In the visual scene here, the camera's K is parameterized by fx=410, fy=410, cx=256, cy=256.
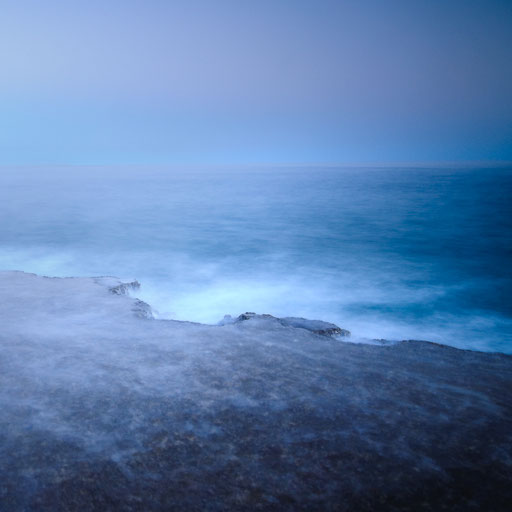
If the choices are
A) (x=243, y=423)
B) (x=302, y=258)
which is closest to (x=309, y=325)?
(x=243, y=423)

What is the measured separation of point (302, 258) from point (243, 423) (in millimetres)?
10817

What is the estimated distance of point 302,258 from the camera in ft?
46.5

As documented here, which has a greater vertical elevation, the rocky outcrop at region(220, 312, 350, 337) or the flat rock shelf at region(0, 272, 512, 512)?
the flat rock shelf at region(0, 272, 512, 512)

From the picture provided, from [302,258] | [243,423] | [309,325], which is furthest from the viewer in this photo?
[302,258]

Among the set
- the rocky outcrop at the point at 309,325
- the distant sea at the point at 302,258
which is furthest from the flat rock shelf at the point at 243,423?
the distant sea at the point at 302,258

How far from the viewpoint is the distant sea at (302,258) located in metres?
8.94

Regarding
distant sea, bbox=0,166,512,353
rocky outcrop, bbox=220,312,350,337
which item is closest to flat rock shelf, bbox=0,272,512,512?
rocky outcrop, bbox=220,312,350,337

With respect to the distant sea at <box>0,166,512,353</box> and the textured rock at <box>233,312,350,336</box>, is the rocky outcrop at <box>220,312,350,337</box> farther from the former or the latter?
the distant sea at <box>0,166,512,353</box>

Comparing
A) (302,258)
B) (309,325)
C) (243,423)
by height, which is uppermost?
(243,423)

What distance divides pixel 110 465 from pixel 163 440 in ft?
1.44

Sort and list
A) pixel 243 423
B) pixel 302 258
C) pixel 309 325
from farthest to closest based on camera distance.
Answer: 1. pixel 302 258
2. pixel 309 325
3. pixel 243 423

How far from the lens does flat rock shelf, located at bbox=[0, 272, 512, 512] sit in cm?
284

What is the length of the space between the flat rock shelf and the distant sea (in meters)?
2.27

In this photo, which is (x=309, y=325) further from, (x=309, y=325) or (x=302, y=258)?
(x=302, y=258)
